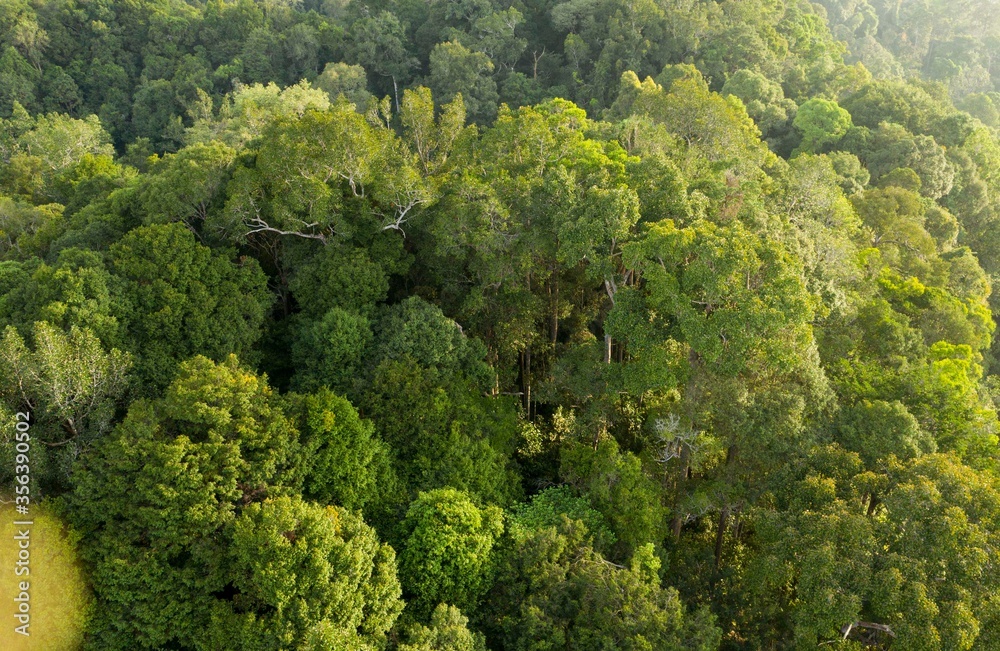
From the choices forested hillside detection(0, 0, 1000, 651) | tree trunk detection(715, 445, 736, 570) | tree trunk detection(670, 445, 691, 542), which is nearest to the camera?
forested hillside detection(0, 0, 1000, 651)

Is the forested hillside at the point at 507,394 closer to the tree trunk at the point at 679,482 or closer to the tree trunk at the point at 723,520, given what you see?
the tree trunk at the point at 679,482

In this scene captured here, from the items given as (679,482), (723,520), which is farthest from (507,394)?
(723,520)

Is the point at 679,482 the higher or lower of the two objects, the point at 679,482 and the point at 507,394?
the lower

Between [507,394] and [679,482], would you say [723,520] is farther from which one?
[507,394]

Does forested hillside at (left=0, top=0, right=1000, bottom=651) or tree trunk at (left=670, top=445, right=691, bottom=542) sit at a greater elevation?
forested hillside at (left=0, top=0, right=1000, bottom=651)

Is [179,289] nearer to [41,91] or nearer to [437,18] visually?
[437,18]

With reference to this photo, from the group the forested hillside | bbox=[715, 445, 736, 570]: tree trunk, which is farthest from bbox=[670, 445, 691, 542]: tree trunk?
bbox=[715, 445, 736, 570]: tree trunk

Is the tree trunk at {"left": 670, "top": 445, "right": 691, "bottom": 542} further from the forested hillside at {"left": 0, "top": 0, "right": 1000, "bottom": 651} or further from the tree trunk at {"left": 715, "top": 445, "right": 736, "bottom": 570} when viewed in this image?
the tree trunk at {"left": 715, "top": 445, "right": 736, "bottom": 570}

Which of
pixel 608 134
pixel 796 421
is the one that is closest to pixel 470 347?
pixel 796 421
